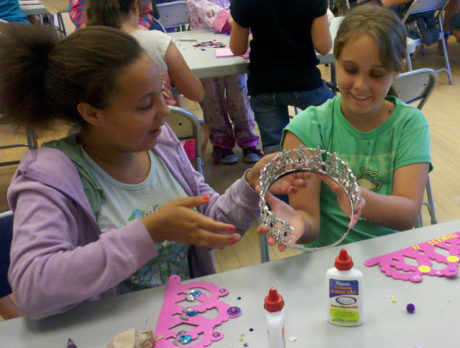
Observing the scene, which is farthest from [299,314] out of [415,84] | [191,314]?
[415,84]

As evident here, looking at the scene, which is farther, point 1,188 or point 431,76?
point 1,188

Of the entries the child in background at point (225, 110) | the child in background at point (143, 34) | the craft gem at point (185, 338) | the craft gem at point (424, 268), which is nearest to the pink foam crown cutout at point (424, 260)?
the craft gem at point (424, 268)

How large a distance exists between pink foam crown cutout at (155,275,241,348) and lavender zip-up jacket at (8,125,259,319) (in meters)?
0.10

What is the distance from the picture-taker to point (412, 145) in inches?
49.5

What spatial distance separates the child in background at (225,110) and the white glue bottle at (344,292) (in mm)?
2477

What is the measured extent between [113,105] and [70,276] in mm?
388

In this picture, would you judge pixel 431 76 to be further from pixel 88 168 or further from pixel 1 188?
pixel 1 188

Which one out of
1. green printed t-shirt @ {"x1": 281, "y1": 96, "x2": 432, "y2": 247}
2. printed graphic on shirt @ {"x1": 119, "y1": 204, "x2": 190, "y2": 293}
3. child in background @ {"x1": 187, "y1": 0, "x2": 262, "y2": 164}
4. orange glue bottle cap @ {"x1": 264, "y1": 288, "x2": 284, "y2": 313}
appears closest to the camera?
orange glue bottle cap @ {"x1": 264, "y1": 288, "x2": 284, "y2": 313}

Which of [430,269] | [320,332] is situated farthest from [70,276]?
[430,269]

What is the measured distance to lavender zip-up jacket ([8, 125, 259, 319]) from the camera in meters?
0.86

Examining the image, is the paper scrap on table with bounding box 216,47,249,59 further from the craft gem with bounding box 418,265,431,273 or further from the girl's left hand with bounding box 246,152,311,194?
the craft gem with bounding box 418,265,431,273

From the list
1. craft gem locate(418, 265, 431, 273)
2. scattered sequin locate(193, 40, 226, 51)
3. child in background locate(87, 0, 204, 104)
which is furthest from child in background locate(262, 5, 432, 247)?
scattered sequin locate(193, 40, 226, 51)

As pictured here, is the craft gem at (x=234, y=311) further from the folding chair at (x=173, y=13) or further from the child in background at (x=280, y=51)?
the folding chair at (x=173, y=13)

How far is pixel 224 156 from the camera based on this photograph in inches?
131
